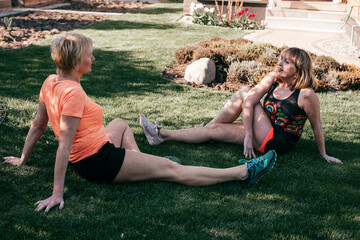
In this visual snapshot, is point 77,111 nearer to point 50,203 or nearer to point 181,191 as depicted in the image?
point 50,203

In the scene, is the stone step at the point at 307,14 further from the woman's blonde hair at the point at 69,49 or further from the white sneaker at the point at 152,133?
the woman's blonde hair at the point at 69,49

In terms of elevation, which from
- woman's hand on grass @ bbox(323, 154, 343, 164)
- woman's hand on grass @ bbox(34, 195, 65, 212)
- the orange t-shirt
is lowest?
woman's hand on grass @ bbox(323, 154, 343, 164)

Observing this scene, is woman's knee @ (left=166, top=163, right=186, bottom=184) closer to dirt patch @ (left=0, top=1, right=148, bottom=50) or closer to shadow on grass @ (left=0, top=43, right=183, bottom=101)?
shadow on grass @ (left=0, top=43, right=183, bottom=101)

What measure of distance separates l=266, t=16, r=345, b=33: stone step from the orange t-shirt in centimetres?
1301

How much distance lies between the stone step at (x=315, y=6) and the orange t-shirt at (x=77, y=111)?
47.8 ft

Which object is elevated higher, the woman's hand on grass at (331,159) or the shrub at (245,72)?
the shrub at (245,72)

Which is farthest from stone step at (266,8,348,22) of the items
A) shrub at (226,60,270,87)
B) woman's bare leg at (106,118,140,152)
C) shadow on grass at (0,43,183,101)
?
woman's bare leg at (106,118,140,152)

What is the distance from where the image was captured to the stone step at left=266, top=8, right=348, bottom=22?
14805 mm

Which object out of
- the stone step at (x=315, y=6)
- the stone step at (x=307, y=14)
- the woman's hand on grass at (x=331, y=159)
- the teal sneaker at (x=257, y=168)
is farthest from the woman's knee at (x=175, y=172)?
the stone step at (x=315, y=6)

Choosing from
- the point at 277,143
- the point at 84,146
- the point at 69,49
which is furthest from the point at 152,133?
the point at 69,49

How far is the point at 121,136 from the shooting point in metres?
3.73

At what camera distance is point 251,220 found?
117 inches

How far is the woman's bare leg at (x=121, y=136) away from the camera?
3.62 metres

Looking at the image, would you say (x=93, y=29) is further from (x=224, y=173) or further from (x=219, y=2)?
(x=224, y=173)
